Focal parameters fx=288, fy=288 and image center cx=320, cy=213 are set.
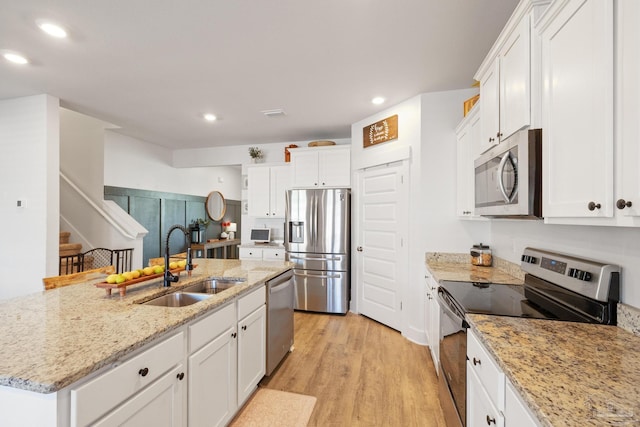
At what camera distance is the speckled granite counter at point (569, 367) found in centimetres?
70

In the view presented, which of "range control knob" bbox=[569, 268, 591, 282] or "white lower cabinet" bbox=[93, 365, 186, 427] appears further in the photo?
"range control knob" bbox=[569, 268, 591, 282]

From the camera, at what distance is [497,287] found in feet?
6.28

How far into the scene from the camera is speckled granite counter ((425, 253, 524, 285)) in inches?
84.5

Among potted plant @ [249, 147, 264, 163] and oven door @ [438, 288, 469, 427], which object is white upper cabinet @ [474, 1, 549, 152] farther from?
potted plant @ [249, 147, 264, 163]

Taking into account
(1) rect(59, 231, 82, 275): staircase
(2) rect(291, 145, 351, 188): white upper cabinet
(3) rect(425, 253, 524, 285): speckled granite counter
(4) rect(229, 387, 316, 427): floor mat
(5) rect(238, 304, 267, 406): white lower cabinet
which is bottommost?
(4) rect(229, 387, 316, 427): floor mat

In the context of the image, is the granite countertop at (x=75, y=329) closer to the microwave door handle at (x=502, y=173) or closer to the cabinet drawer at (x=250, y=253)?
the microwave door handle at (x=502, y=173)

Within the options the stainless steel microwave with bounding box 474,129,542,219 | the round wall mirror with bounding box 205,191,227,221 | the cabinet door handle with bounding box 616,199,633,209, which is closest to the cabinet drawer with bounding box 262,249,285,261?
the round wall mirror with bounding box 205,191,227,221

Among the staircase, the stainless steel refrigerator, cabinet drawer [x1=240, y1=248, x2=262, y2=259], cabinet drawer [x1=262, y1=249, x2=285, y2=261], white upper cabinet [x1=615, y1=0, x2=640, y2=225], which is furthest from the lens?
cabinet drawer [x1=240, y1=248, x2=262, y2=259]

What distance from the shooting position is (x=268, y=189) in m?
4.83

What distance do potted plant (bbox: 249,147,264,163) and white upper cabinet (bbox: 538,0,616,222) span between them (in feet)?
14.1

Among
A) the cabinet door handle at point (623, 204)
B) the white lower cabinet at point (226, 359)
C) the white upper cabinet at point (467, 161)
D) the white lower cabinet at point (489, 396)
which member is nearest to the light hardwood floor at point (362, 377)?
the white lower cabinet at point (226, 359)

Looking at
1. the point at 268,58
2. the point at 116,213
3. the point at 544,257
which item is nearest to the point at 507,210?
the point at 544,257

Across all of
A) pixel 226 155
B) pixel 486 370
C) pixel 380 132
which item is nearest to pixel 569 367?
pixel 486 370

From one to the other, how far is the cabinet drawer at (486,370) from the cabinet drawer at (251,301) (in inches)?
53.4
